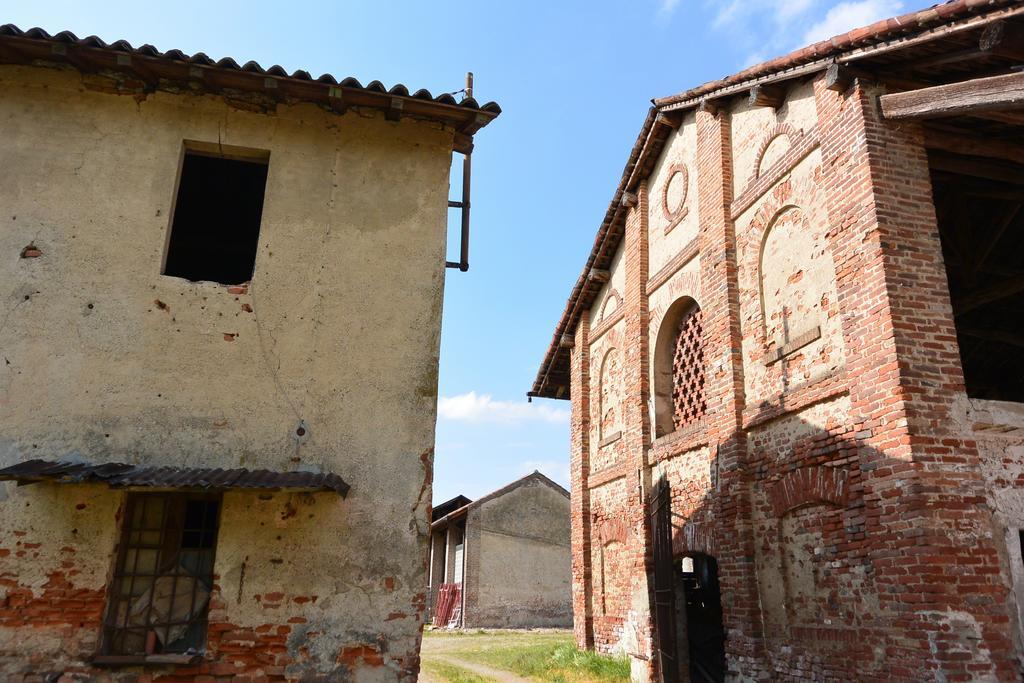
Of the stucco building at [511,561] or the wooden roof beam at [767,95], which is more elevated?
the wooden roof beam at [767,95]

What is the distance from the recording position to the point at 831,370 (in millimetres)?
8266

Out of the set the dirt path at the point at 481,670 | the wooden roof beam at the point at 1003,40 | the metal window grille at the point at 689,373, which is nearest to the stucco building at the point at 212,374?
the wooden roof beam at the point at 1003,40

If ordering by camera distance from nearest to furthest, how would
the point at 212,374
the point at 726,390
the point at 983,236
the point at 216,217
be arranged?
the point at 212,374, the point at 216,217, the point at 726,390, the point at 983,236

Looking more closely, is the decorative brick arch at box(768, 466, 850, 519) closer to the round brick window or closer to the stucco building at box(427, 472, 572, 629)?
the round brick window

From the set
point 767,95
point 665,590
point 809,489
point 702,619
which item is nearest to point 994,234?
point 767,95

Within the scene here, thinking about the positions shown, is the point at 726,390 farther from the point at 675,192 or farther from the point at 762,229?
the point at 675,192

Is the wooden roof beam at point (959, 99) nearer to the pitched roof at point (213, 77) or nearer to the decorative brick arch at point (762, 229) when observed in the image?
the decorative brick arch at point (762, 229)

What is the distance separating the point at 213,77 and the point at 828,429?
741 centimetres

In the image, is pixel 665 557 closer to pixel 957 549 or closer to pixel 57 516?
pixel 957 549

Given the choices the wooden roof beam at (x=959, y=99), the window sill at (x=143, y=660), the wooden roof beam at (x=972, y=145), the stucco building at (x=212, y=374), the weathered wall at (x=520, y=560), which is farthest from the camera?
the weathered wall at (x=520, y=560)

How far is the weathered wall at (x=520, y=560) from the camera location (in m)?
26.7

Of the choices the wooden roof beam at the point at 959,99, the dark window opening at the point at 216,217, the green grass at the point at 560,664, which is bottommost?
the green grass at the point at 560,664

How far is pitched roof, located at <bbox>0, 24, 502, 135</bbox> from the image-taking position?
6824 millimetres

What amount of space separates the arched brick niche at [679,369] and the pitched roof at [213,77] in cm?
590
